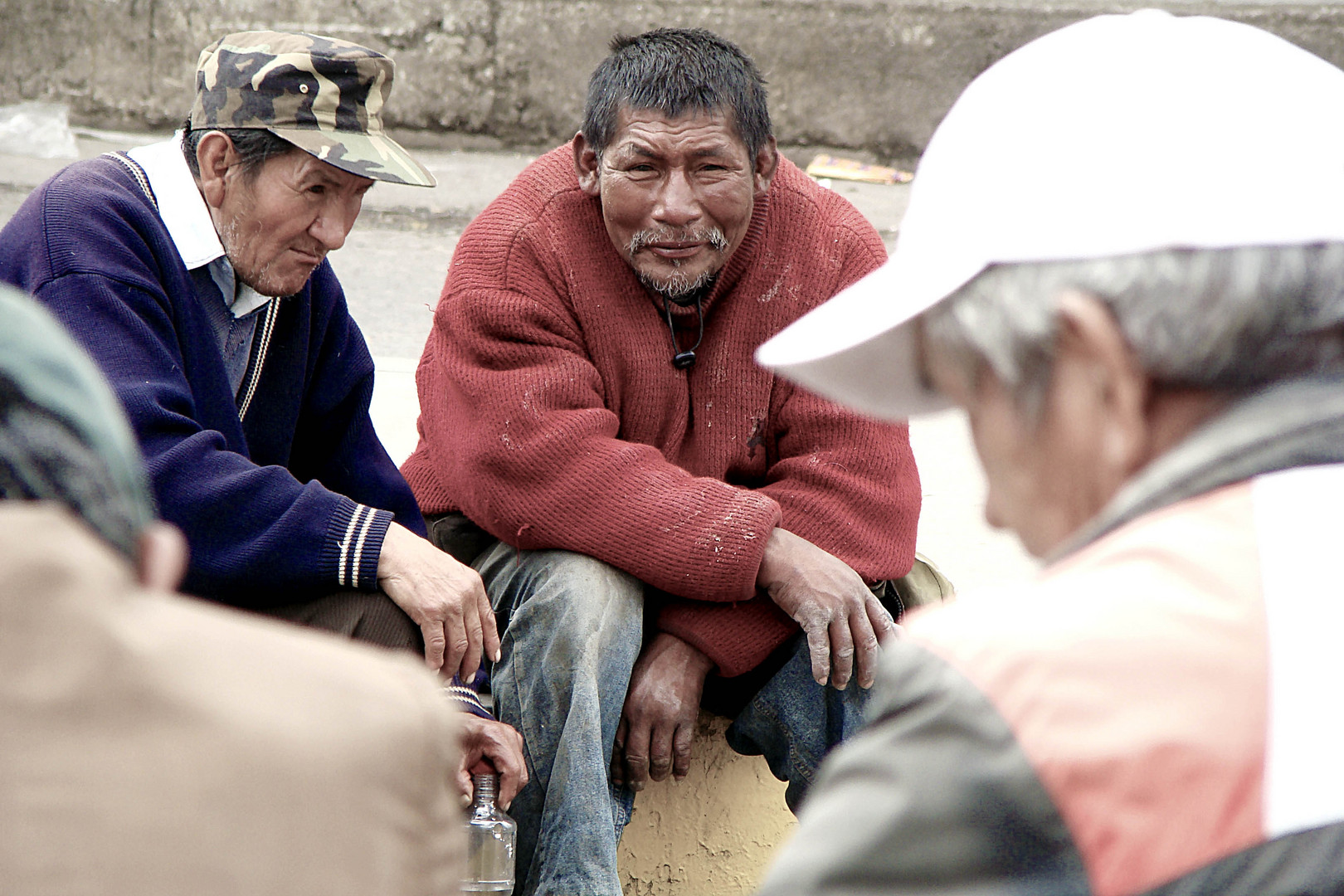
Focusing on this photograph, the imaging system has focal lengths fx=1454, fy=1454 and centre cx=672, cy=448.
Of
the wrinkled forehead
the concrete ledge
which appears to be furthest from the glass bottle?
the wrinkled forehead

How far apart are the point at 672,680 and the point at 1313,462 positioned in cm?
178

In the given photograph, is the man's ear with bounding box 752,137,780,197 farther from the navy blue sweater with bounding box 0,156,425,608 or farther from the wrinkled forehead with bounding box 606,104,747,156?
the navy blue sweater with bounding box 0,156,425,608

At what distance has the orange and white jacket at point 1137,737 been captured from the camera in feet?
2.84

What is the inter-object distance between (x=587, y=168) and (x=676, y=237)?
260 millimetres

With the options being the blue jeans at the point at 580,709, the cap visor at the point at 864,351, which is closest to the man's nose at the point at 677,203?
the blue jeans at the point at 580,709

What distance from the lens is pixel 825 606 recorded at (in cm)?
262

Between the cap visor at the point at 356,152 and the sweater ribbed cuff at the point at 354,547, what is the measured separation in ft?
1.99

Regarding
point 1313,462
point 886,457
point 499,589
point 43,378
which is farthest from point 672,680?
point 43,378

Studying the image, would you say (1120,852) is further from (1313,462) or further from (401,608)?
(401,608)

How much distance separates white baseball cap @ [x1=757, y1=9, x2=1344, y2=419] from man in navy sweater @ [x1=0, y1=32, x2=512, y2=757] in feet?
4.89

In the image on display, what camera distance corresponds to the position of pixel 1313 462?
0.97m

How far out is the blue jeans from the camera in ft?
8.18

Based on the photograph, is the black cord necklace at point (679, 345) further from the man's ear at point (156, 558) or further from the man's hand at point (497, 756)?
the man's ear at point (156, 558)

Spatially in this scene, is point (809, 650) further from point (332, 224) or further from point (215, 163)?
point (215, 163)
